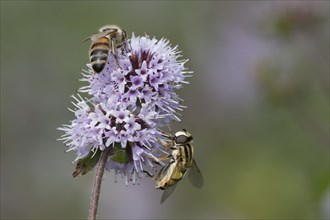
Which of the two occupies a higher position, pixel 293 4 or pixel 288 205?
pixel 293 4

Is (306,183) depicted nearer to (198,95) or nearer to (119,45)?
(198,95)

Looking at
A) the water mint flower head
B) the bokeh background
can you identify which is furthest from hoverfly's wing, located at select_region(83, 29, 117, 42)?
the bokeh background

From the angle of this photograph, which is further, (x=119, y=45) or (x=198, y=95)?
(x=198, y=95)

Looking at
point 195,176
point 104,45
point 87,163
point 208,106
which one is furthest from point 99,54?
point 208,106

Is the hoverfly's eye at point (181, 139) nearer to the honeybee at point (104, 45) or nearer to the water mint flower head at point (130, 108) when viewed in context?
the water mint flower head at point (130, 108)

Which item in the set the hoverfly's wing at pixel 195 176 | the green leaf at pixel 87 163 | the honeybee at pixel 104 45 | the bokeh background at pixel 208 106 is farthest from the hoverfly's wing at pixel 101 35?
the bokeh background at pixel 208 106

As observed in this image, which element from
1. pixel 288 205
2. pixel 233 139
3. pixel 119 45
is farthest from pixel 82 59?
pixel 119 45
